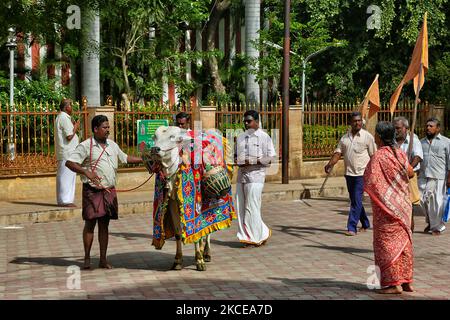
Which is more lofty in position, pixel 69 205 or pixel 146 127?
pixel 146 127

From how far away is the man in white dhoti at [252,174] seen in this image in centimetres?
1188

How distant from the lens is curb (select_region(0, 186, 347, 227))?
14.3 m

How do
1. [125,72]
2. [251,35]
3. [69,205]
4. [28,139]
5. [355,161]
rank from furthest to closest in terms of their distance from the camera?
[251,35] → [125,72] → [28,139] → [69,205] → [355,161]

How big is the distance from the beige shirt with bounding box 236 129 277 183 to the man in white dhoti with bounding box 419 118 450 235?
8.80ft

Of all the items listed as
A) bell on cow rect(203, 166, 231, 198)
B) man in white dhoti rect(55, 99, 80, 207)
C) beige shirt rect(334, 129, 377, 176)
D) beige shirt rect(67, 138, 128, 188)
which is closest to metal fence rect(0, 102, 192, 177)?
man in white dhoti rect(55, 99, 80, 207)

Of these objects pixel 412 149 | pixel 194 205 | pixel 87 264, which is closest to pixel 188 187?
pixel 194 205

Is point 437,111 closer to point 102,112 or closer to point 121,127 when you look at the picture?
point 121,127

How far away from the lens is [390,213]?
8602mm

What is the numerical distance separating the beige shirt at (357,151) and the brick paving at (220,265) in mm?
980

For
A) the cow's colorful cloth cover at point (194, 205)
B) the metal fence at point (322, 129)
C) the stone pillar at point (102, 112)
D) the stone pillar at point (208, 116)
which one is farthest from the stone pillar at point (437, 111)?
the cow's colorful cloth cover at point (194, 205)

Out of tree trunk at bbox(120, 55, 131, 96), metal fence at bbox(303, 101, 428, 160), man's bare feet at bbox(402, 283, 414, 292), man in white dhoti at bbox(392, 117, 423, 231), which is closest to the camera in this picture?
man's bare feet at bbox(402, 283, 414, 292)

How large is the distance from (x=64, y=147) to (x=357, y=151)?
4925 millimetres

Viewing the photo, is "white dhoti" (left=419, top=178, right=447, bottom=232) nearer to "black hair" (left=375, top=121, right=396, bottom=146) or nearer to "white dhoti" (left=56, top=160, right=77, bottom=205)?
"black hair" (left=375, top=121, right=396, bottom=146)

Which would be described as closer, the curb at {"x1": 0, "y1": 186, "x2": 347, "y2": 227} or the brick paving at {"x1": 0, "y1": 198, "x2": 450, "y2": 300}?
the brick paving at {"x1": 0, "y1": 198, "x2": 450, "y2": 300}
